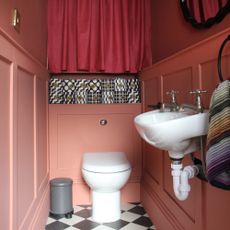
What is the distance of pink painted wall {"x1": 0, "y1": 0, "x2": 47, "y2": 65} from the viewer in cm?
128

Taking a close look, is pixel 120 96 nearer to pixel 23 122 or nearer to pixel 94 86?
pixel 94 86

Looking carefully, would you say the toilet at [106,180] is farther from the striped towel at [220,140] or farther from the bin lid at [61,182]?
the striped towel at [220,140]

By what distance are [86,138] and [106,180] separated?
67 cm

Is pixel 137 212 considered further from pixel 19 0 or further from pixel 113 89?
pixel 19 0

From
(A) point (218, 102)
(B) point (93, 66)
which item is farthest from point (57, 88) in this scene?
(A) point (218, 102)

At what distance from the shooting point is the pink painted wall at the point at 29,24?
128cm

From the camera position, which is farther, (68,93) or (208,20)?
(68,93)

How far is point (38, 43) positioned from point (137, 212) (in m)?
1.57

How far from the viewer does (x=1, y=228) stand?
3.67ft

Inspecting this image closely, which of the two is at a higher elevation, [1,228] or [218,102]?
[218,102]

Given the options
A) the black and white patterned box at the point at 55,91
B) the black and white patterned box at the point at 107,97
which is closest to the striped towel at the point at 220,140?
the black and white patterned box at the point at 107,97

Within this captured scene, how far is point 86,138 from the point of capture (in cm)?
261

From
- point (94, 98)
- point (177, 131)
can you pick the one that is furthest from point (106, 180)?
point (177, 131)

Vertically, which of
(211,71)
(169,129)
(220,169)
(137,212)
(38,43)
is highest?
(38,43)
